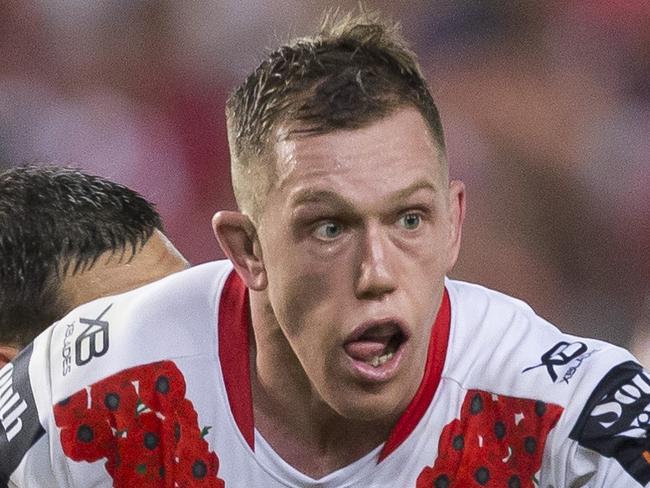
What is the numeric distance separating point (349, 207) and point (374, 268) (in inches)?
4.1

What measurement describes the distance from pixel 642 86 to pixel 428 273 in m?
2.24

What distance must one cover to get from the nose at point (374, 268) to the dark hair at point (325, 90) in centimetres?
18

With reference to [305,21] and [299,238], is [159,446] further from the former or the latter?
[305,21]

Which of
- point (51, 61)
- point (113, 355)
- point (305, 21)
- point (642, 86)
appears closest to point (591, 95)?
point (642, 86)

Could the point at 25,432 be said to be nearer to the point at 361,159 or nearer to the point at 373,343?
the point at 373,343

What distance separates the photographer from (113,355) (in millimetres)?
2320

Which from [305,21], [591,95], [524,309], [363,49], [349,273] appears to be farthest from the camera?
[305,21]

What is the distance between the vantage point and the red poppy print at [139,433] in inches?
88.4

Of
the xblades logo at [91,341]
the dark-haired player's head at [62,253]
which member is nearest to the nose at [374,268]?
the xblades logo at [91,341]

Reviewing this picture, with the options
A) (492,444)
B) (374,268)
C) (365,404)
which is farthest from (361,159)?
(492,444)

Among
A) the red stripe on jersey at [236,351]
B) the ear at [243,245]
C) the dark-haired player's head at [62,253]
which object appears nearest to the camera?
the ear at [243,245]

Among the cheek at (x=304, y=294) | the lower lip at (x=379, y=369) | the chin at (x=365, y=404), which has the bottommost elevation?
the chin at (x=365, y=404)

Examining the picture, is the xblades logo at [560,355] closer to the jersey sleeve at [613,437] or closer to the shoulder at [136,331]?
the jersey sleeve at [613,437]

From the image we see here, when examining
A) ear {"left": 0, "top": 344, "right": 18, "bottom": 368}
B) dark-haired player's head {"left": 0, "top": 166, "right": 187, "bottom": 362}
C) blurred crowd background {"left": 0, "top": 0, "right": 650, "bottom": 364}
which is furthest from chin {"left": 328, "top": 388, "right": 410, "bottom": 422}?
blurred crowd background {"left": 0, "top": 0, "right": 650, "bottom": 364}
